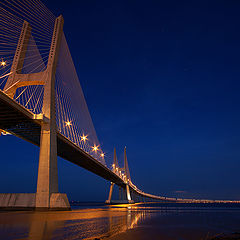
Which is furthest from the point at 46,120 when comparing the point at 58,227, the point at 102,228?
the point at 102,228

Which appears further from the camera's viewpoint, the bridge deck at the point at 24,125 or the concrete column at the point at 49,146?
the concrete column at the point at 49,146

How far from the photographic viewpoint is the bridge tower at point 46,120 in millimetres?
19266

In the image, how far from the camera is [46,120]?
818 inches

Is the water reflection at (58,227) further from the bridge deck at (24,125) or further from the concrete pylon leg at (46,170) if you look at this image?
the bridge deck at (24,125)

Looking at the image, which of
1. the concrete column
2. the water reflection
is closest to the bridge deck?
the concrete column

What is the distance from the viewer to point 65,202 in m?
19.6

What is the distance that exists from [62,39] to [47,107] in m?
8.52

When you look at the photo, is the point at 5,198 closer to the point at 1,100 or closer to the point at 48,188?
the point at 48,188

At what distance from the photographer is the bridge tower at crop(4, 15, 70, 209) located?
1927 cm

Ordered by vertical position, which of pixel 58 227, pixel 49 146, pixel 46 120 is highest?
pixel 46 120

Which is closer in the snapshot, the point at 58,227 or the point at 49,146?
the point at 58,227

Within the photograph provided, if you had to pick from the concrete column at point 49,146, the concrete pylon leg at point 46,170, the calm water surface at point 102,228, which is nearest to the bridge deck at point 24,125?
the concrete column at point 49,146

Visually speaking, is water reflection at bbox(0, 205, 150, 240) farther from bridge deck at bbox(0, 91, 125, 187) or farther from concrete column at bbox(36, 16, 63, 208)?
bridge deck at bbox(0, 91, 125, 187)

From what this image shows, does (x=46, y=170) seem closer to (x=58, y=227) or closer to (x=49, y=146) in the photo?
(x=49, y=146)
